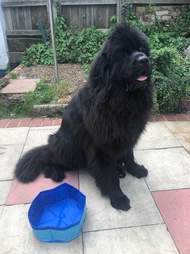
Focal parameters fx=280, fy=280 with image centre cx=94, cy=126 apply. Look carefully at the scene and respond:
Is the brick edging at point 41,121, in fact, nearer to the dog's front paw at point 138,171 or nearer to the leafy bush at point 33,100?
the leafy bush at point 33,100

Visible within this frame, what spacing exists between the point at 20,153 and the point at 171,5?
543 centimetres

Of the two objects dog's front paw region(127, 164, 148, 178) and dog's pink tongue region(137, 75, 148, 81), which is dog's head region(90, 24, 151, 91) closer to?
dog's pink tongue region(137, 75, 148, 81)

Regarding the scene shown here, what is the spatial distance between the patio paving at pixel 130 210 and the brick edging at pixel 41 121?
24.4 inches

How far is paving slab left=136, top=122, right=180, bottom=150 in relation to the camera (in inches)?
135

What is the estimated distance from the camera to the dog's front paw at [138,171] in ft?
9.46

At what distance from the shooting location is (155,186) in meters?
2.74

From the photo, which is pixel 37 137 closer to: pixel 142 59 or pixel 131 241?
pixel 131 241

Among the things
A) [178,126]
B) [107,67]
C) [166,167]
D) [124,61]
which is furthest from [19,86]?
[124,61]

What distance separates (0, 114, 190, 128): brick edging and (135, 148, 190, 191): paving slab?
971 mm

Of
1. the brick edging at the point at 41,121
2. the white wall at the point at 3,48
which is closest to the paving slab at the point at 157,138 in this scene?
the brick edging at the point at 41,121

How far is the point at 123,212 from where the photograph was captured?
2434mm

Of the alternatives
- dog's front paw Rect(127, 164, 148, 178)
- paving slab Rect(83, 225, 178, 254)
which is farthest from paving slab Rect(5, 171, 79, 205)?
paving slab Rect(83, 225, 178, 254)

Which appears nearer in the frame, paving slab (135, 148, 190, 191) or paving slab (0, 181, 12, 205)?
paving slab (0, 181, 12, 205)

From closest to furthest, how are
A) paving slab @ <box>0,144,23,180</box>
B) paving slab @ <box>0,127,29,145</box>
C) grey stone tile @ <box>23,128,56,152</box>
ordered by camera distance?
paving slab @ <box>0,144,23,180</box> < grey stone tile @ <box>23,128,56,152</box> < paving slab @ <box>0,127,29,145</box>
